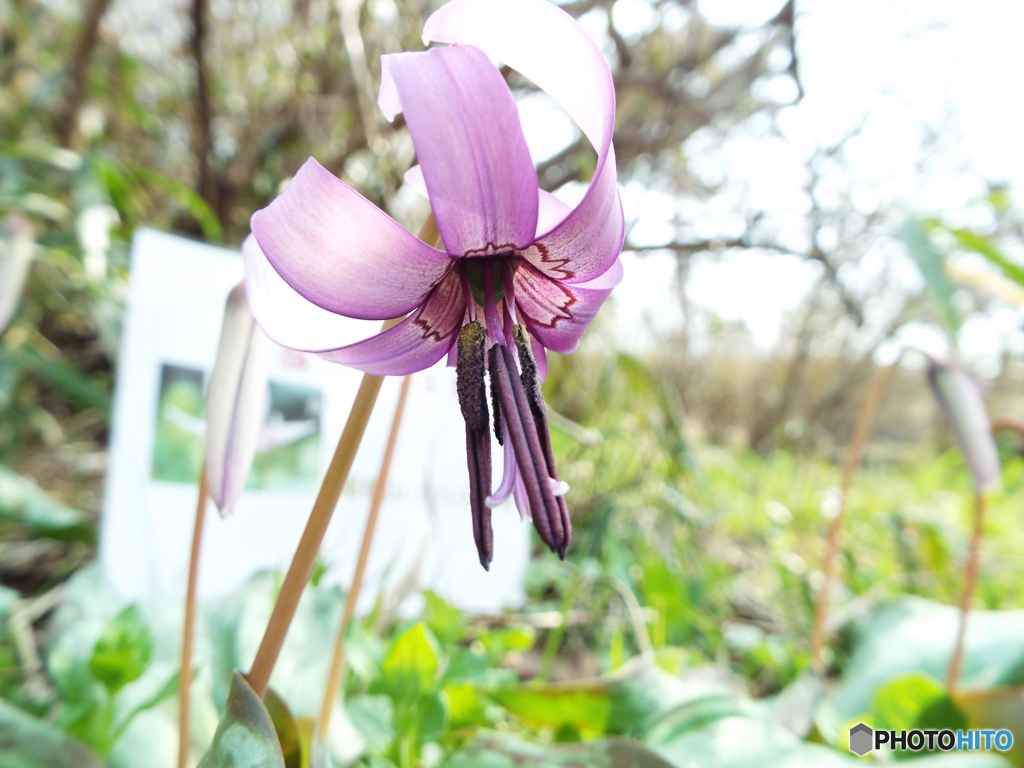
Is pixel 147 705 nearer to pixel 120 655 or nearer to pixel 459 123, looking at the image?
pixel 120 655

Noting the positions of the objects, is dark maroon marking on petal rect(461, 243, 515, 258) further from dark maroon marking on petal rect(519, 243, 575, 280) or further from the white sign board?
the white sign board

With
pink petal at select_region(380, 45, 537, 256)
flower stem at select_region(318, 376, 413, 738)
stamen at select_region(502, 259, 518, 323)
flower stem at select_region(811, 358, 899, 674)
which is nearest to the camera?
pink petal at select_region(380, 45, 537, 256)

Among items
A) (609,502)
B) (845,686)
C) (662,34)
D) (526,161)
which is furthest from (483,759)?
(662,34)

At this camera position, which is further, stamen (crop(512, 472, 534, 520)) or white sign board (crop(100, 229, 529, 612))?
white sign board (crop(100, 229, 529, 612))

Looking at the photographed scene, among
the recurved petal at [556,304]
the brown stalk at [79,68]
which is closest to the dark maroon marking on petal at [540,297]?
the recurved petal at [556,304]

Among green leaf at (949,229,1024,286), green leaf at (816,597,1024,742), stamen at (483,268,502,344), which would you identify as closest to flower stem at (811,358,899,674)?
green leaf at (816,597,1024,742)

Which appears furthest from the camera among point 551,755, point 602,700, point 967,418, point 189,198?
point 189,198

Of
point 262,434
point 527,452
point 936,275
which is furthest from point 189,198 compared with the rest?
point 936,275
